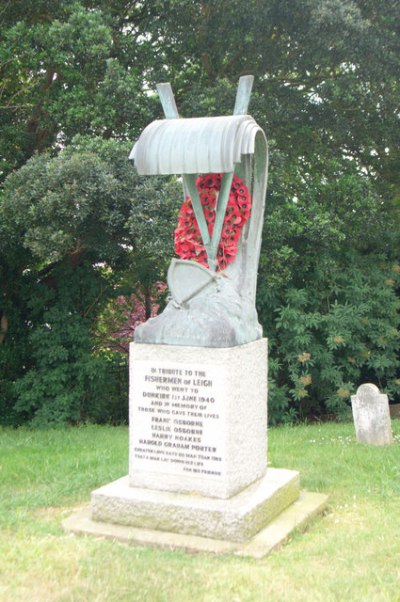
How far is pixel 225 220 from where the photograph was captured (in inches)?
207

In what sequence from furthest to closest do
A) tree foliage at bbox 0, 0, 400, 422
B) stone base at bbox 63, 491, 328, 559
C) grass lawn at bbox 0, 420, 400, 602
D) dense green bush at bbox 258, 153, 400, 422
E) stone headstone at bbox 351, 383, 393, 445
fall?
dense green bush at bbox 258, 153, 400, 422 → tree foliage at bbox 0, 0, 400, 422 → stone headstone at bbox 351, 383, 393, 445 → stone base at bbox 63, 491, 328, 559 → grass lawn at bbox 0, 420, 400, 602

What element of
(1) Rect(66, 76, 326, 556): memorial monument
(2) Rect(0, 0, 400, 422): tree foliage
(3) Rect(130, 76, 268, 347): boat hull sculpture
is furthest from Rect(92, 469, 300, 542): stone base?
(2) Rect(0, 0, 400, 422): tree foliage

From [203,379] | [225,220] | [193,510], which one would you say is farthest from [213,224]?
[193,510]

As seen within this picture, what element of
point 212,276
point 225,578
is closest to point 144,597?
point 225,578

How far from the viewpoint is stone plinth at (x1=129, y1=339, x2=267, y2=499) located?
15.7 ft

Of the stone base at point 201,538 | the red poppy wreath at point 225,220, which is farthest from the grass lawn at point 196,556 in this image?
the red poppy wreath at point 225,220

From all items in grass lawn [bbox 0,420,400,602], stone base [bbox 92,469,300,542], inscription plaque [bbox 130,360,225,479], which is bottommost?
grass lawn [bbox 0,420,400,602]

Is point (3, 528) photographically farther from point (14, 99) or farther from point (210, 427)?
point (14, 99)

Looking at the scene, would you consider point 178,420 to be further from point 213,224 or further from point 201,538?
point 213,224

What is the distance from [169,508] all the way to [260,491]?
0.73m

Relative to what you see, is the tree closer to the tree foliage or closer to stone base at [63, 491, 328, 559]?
the tree foliage

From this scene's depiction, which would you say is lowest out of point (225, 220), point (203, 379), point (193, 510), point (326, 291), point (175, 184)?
point (193, 510)

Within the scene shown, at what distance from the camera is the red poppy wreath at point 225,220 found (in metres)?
5.24

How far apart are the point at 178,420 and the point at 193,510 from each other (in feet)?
2.12
